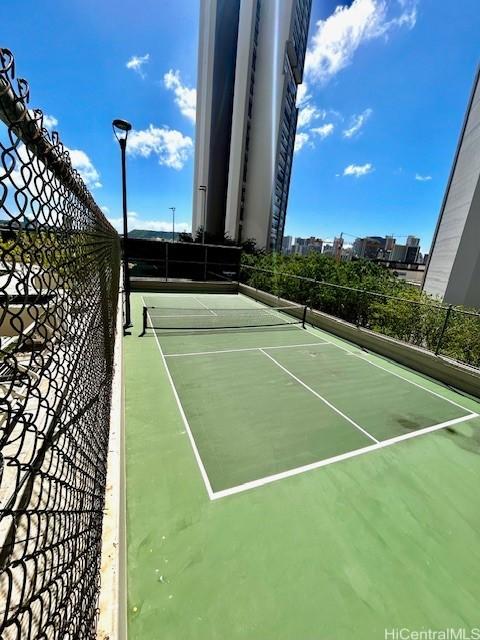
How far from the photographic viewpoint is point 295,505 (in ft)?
10.1

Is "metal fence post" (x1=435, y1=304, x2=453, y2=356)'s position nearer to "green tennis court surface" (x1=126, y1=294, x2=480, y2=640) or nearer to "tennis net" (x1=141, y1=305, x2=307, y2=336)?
"green tennis court surface" (x1=126, y1=294, x2=480, y2=640)

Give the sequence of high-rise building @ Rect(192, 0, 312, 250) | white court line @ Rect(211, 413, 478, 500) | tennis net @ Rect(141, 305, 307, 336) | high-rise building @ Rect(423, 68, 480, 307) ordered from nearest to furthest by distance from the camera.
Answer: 1. white court line @ Rect(211, 413, 478, 500)
2. tennis net @ Rect(141, 305, 307, 336)
3. high-rise building @ Rect(423, 68, 480, 307)
4. high-rise building @ Rect(192, 0, 312, 250)

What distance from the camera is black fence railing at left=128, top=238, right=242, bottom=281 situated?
17312mm

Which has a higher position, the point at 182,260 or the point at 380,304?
the point at 182,260

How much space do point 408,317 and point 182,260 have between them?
13.4m

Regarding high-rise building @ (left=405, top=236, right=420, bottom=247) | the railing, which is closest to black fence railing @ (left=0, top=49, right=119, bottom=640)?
the railing

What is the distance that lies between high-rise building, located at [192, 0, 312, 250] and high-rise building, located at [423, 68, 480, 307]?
86.8 feet

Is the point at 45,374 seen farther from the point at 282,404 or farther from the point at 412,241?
the point at 412,241

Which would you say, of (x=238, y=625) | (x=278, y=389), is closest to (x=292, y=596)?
(x=238, y=625)

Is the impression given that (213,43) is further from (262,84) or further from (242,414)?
(242,414)

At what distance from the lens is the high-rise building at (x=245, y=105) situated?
37.8m

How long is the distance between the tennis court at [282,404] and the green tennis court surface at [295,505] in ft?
0.10

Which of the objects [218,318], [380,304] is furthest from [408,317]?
[218,318]

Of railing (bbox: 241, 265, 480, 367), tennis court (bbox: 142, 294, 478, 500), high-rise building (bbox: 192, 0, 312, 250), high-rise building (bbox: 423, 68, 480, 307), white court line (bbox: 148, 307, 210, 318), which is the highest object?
high-rise building (bbox: 192, 0, 312, 250)
